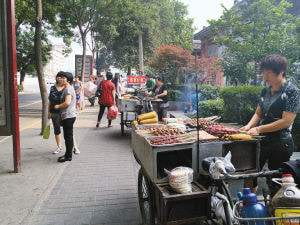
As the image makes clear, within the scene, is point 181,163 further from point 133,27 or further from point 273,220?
point 133,27

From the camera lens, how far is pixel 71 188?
21.8 feet

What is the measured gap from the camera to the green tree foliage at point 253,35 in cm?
1334

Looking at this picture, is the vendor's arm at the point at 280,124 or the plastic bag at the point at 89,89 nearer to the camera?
the vendor's arm at the point at 280,124

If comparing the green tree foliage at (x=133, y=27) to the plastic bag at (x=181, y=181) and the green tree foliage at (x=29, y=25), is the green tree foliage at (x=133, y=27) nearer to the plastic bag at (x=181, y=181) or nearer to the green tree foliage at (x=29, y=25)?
the green tree foliage at (x=29, y=25)

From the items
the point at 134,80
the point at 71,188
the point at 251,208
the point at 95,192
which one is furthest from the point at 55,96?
Result: the point at 134,80

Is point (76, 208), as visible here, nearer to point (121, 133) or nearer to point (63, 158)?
point (63, 158)

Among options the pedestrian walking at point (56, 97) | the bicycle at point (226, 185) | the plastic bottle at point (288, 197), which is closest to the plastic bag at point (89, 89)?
the pedestrian walking at point (56, 97)

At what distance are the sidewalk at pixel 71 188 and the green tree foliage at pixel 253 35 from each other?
6358 mm

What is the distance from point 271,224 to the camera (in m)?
2.60

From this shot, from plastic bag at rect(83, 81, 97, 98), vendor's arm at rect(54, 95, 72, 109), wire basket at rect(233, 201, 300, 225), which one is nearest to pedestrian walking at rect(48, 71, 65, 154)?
vendor's arm at rect(54, 95, 72, 109)

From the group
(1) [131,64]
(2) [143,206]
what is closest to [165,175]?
(2) [143,206]

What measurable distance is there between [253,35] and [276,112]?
11618 mm

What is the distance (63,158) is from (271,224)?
21.5ft

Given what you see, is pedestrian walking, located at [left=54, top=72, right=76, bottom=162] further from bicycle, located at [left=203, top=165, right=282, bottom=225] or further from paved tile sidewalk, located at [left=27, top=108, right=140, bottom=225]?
bicycle, located at [left=203, top=165, right=282, bottom=225]
